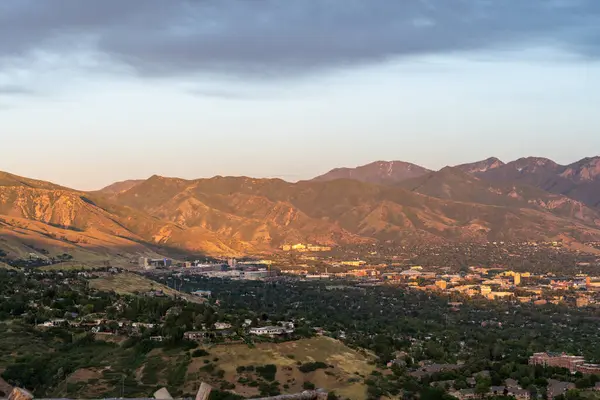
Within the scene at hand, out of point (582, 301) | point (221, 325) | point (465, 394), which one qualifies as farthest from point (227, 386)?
point (582, 301)

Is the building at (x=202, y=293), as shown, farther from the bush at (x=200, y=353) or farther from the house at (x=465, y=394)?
the house at (x=465, y=394)

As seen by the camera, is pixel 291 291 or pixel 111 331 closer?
pixel 111 331

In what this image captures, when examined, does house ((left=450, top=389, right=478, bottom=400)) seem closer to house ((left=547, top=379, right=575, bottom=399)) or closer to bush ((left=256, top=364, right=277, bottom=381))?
house ((left=547, top=379, right=575, bottom=399))

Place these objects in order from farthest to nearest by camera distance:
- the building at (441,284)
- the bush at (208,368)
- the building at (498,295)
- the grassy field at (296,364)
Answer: the building at (441,284)
the building at (498,295)
the bush at (208,368)
the grassy field at (296,364)

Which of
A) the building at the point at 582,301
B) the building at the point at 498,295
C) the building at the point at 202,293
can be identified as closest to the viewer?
the building at the point at 202,293

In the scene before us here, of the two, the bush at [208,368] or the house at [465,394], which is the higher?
the bush at [208,368]

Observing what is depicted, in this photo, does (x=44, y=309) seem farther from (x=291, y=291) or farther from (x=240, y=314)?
(x=291, y=291)

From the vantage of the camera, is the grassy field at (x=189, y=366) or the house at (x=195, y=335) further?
the house at (x=195, y=335)

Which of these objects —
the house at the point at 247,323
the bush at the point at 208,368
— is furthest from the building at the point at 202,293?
the bush at the point at 208,368

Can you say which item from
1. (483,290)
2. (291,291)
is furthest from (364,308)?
(483,290)
